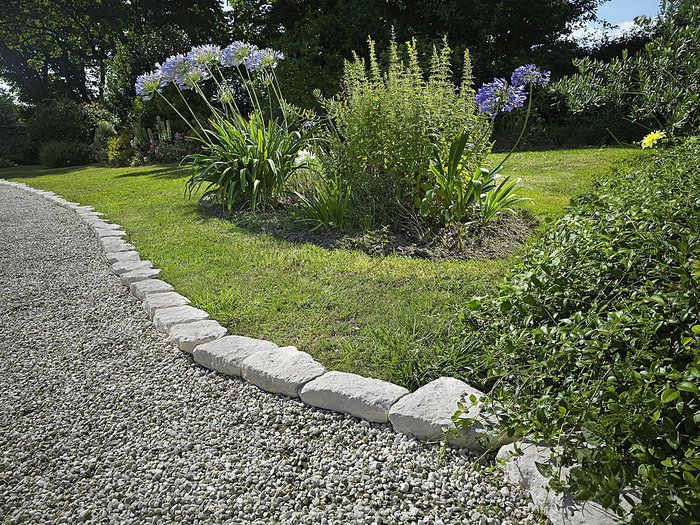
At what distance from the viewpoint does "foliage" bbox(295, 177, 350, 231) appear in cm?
425

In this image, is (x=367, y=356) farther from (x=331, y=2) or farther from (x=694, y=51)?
(x=331, y=2)

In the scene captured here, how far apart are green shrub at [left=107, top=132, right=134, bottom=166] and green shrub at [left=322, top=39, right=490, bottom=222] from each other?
10248 millimetres

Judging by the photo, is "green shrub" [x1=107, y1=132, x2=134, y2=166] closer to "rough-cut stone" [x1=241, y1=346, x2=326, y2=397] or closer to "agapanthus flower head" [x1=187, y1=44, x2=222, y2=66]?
"agapanthus flower head" [x1=187, y1=44, x2=222, y2=66]

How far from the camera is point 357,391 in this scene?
2.03 meters

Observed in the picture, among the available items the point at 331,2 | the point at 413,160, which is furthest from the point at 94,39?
the point at 413,160

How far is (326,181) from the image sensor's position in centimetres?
459

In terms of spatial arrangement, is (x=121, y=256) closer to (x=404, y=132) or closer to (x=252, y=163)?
(x=252, y=163)

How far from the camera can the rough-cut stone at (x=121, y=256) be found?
166 inches

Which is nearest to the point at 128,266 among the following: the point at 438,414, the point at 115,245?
the point at 115,245

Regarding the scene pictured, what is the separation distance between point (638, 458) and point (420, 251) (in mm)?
2469

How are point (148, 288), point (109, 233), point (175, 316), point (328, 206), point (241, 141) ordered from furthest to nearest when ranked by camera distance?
point (241, 141) < point (109, 233) < point (328, 206) < point (148, 288) < point (175, 316)

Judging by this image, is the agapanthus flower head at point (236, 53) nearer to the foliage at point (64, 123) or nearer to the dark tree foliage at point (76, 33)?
the foliage at point (64, 123)

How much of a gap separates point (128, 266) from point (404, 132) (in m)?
2.34

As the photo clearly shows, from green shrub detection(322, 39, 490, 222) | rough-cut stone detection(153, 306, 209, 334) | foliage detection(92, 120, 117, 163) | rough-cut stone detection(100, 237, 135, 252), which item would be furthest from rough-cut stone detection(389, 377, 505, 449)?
foliage detection(92, 120, 117, 163)
